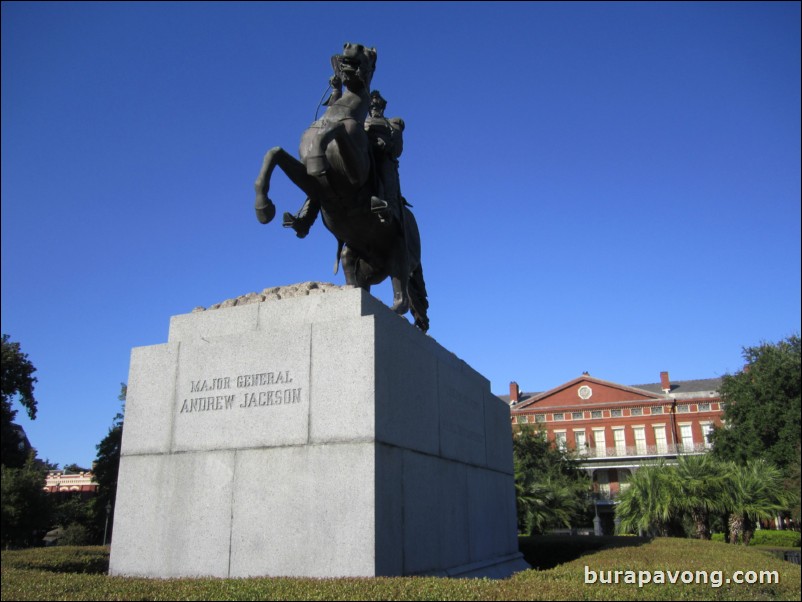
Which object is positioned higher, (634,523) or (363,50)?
(363,50)

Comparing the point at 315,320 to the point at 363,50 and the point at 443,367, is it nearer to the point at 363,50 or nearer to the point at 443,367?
the point at 443,367

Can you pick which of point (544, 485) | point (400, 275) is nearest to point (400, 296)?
point (400, 275)

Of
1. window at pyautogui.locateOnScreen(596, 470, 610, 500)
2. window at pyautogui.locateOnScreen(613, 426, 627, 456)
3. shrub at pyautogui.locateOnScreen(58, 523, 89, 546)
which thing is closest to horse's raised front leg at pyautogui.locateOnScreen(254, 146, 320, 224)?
shrub at pyautogui.locateOnScreen(58, 523, 89, 546)

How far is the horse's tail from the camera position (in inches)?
382

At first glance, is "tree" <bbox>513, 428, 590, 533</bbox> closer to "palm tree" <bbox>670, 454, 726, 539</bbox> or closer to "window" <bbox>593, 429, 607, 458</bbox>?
"palm tree" <bbox>670, 454, 726, 539</bbox>

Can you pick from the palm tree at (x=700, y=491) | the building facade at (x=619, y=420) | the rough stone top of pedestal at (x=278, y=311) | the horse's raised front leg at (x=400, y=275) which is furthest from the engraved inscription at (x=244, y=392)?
the building facade at (x=619, y=420)

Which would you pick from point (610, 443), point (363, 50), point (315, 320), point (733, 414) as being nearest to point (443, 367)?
point (315, 320)

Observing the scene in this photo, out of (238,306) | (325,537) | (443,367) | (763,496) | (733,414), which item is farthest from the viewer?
(733,414)

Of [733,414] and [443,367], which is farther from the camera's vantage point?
[733,414]

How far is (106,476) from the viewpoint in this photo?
44.4 metres

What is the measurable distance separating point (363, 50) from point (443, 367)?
3.98m

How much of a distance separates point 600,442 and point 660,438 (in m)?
6.15

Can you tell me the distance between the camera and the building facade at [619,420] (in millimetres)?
67000

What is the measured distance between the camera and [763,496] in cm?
2394
